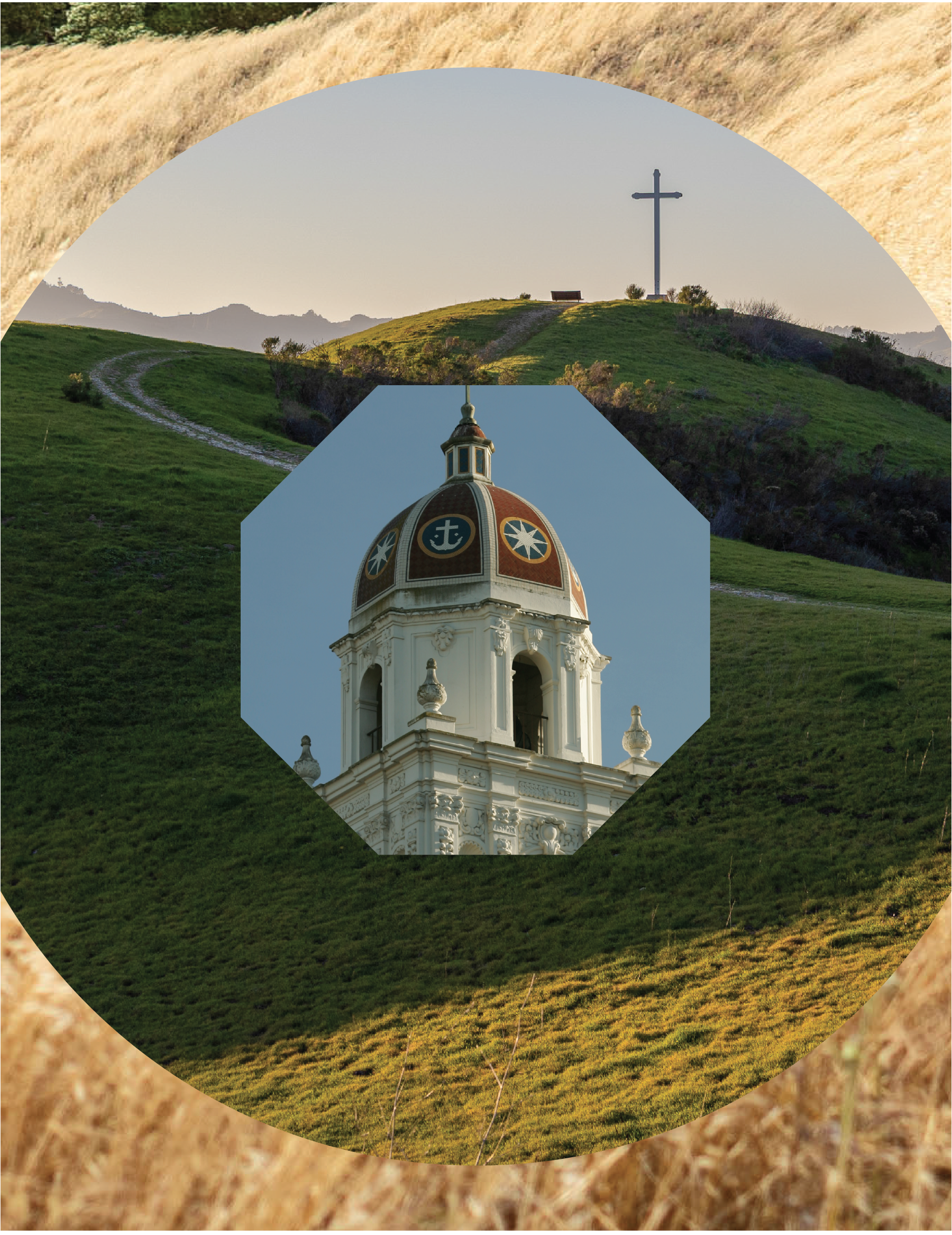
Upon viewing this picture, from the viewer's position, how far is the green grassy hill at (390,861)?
53.7 feet

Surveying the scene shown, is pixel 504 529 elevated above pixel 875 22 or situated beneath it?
situated beneath

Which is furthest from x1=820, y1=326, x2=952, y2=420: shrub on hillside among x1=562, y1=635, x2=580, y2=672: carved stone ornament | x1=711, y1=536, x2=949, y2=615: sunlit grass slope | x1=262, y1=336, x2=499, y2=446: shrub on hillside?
x1=562, y1=635, x2=580, y2=672: carved stone ornament

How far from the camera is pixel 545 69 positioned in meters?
28.6

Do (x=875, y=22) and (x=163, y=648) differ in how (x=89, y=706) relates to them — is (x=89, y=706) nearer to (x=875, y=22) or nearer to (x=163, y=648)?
(x=163, y=648)

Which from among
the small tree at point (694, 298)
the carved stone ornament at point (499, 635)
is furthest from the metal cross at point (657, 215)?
the carved stone ornament at point (499, 635)

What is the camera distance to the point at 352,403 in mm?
17422

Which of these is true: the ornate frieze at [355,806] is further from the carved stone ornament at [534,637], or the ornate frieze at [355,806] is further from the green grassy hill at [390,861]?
the carved stone ornament at [534,637]

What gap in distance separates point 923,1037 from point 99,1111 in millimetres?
11280

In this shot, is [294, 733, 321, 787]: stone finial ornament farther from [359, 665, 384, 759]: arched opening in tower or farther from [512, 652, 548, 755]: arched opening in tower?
[512, 652, 548, 755]: arched opening in tower

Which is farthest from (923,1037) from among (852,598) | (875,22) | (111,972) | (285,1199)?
(875,22)

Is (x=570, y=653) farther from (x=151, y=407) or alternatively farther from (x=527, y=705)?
(x=151, y=407)

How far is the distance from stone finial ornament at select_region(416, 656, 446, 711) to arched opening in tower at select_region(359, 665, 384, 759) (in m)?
1.57

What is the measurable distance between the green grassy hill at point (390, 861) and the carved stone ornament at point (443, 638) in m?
3.29

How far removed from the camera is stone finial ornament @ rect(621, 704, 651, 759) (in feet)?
80.1
